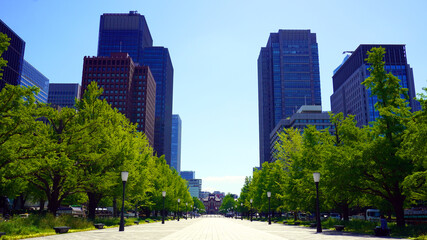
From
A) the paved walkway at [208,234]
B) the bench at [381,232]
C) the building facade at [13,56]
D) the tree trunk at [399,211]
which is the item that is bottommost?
the paved walkway at [208,234]

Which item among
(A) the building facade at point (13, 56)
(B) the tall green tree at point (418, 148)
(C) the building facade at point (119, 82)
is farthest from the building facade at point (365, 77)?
(A) the building facade at point (13, 56)

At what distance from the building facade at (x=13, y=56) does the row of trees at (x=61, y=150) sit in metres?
107

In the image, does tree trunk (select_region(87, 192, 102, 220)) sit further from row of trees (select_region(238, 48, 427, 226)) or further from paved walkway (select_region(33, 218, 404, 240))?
row of trees (select_region(238, 48, 427, 226))

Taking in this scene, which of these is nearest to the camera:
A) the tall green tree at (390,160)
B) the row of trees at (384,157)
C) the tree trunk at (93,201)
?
the row of trees at (384,157)

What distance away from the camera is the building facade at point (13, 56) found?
118 meters

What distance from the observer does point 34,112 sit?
20.0 metres

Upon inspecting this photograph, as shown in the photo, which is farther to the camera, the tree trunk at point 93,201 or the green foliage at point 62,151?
the tree trunk at point 93,201

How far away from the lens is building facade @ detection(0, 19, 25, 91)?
118500 mm

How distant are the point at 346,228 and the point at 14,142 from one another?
85.0 ft

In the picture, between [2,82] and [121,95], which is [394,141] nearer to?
[2,82]

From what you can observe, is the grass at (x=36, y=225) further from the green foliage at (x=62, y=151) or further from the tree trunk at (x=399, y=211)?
the tree trunk at (x=399, y=211)

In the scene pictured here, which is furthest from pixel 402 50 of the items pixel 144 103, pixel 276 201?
pixel 276 201

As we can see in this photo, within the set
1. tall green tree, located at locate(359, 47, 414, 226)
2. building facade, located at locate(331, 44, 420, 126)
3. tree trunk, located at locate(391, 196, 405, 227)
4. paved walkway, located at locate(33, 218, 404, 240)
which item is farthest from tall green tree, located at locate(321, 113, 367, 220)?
building facade, located at locate(331, 44, 420, 126)

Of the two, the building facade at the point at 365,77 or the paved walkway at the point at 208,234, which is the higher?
the building facade at the point at 365,77
